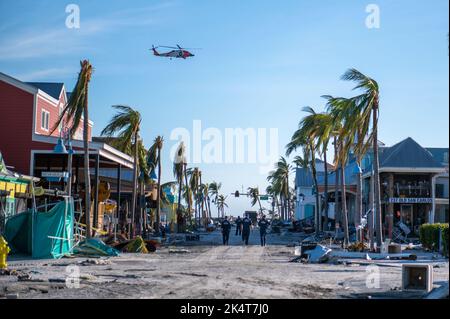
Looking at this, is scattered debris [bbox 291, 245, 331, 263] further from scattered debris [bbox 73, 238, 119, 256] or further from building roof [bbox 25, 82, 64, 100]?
building roof [bbox 25, 82, 64, 100]

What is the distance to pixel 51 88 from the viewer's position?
44.2m

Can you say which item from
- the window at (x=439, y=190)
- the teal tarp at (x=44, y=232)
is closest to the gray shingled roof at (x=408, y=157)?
the window at (x=439, y=190)

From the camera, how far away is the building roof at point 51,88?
4350 centimetres

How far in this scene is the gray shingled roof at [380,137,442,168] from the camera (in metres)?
52.7

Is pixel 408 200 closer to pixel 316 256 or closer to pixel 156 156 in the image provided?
pixel 156 156

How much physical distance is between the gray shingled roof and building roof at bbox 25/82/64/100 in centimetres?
2379

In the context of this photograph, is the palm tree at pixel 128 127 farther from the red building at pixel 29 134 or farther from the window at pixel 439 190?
the window at pixel 439 190

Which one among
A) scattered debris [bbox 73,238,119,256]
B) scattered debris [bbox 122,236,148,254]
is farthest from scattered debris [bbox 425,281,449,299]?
scattered debris [bbox 122,236,148,254]

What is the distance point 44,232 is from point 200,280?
10.3 meters

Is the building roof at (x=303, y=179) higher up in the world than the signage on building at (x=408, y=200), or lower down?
higher up

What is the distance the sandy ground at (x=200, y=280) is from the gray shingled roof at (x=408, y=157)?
2808 centimetres

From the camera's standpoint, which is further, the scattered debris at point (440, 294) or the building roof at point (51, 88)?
the building roof at point (51, 88)
